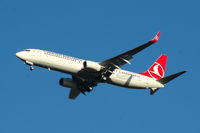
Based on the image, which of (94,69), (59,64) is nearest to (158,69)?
(94,69)

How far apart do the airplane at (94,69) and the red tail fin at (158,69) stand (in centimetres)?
240

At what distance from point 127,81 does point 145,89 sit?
4094 mm

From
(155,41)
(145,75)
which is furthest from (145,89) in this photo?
(155,41)

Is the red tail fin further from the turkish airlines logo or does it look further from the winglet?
the winglet

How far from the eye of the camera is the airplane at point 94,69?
72.0m

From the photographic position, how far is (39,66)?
7300 centimetres

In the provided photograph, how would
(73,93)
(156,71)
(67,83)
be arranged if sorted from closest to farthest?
(67,83) < (156,71) < (73,93)

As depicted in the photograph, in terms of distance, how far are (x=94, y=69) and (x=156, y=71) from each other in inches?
585

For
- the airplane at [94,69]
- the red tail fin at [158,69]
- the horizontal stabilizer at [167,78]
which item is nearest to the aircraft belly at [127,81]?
the airplane at [94,69]

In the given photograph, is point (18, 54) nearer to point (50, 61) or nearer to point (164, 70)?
point (50, 61)

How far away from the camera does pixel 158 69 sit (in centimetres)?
8344

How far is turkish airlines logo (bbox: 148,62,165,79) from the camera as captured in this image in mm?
82312

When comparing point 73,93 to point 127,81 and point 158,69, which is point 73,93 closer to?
point 127,81

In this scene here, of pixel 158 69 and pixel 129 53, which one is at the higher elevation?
pixel 158 69
